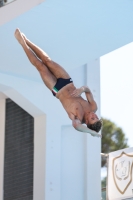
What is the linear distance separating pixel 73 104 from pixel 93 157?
3.64 metres

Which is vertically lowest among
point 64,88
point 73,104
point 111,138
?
point 73,104

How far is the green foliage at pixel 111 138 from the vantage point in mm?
30188

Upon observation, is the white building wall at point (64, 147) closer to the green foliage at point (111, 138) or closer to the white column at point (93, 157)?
the white column at point (93, 157)

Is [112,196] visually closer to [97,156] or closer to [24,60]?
[97,156]

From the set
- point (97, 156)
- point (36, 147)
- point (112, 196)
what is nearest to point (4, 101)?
point (36, 147)

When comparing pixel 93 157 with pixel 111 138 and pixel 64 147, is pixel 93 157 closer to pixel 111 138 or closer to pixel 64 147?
pixel 64 147

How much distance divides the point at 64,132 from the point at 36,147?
63cm

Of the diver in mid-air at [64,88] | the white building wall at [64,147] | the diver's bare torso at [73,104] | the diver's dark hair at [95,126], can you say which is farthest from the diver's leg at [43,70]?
the white building wall at [64,147]

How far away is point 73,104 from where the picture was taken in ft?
28.4

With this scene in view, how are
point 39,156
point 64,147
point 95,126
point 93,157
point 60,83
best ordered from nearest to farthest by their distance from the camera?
1. point 95,126
2. point 60,83
3. point 39,156
4. point 64,147
5. point 93,157

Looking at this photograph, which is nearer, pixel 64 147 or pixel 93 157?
pixel 64 147

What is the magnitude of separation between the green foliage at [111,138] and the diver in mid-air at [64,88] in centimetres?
2142

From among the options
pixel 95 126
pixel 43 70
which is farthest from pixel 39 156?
pixel 95 126

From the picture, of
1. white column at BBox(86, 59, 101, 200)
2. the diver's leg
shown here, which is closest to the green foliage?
white column at BBox(86, 59, 101, 200)
